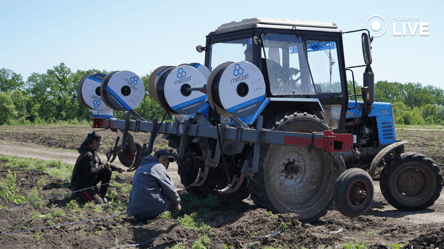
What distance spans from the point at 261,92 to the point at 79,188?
358 cm

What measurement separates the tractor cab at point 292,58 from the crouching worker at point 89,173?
247 centimetres

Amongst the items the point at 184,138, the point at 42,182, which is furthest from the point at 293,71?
the point at 42,182

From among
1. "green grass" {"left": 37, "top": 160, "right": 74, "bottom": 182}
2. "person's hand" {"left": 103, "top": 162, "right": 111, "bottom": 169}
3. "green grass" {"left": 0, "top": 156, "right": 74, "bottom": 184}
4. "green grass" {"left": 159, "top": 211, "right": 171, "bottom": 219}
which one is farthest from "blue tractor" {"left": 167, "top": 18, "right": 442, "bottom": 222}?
"green grass" {"left": 0, "top": 156, "right": 74, "bottom": 184}

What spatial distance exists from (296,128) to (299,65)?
1176mm

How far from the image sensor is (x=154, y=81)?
629 cm

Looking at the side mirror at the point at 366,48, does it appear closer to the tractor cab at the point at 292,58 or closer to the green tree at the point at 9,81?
the tractor cab at the point at 292,58

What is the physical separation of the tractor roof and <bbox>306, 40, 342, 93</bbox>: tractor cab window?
9.4 inches

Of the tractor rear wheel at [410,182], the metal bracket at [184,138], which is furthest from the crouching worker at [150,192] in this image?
the tractor rear wheel at [410,182]

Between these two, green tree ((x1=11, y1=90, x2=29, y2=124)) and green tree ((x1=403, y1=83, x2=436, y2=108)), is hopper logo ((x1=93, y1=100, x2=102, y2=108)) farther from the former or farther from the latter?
green tree ((x1=403, y1=83, x2=436, y2=108))

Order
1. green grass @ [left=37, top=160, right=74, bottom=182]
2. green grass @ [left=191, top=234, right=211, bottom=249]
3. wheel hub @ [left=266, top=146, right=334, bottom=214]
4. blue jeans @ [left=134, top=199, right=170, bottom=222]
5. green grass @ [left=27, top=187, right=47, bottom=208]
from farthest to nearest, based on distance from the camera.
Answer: green grass @ [left=37, top=160, right=74, bottom=182] < green grass @ [left=27, top=187, right=47, bottom=208] < wheel hub @ [left=266, top=146, right=334, bottom=214] < blue jeans @ [left=134, top=199, right=170, bottom=222] < green grass @ [left=191, top=234, right=211, bottom=249]

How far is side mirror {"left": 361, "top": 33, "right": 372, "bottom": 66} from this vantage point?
6255mm

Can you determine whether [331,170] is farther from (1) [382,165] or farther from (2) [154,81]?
(2) [154,81]

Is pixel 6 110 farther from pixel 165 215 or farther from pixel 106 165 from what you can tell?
pixel 165 215

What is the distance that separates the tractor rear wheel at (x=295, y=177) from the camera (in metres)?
5.59
